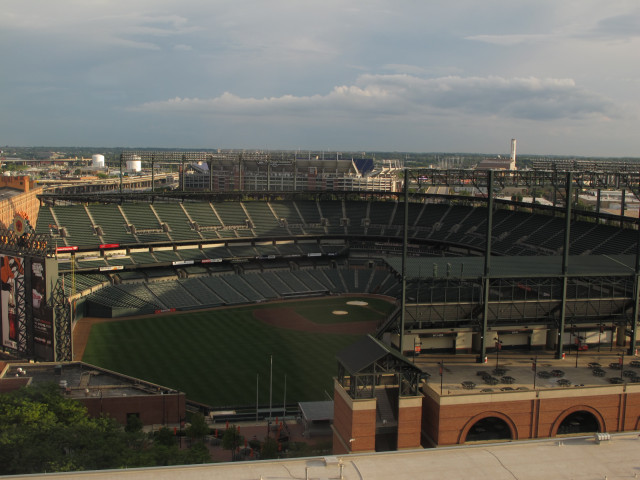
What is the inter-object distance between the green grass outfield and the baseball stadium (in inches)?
9.6

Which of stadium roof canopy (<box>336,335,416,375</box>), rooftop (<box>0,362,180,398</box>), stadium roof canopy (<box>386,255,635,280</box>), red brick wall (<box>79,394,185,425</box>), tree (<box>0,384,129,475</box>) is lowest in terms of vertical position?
red brick wall (<box>79,394,185,425</box>)

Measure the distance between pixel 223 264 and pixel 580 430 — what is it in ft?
179

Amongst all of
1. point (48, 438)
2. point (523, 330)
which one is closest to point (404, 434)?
point (523, 330)

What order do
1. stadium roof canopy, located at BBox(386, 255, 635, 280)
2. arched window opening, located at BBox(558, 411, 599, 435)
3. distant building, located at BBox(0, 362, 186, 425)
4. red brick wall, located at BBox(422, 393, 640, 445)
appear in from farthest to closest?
Result: stadium roof canopy, located at BBox(386, 255, 635, 280)
distant building, located at BBox(0, 362, 186, 425)
arched window opening, located at BBox(558, 411, 599, 435)
red brick wall, located at BBox(422, 393, 640, 445)

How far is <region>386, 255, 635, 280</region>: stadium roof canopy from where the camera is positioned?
1542 inches

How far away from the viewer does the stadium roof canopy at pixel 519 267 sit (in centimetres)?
3916

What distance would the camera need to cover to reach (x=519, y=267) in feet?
140

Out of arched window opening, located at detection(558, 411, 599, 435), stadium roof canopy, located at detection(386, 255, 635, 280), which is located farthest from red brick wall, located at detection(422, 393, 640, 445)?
stadium roof canopy, located at detection(386, 255, 635, 280)

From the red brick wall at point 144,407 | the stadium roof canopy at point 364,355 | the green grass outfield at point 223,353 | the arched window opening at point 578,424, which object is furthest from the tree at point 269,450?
the arched window opening at point 578,424

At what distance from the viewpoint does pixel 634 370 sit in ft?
119

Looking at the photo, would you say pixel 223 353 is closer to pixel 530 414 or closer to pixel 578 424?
pixel 530 414

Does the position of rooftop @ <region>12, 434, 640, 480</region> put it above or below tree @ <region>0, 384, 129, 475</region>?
above

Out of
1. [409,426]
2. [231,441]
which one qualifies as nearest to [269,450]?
[231,441]

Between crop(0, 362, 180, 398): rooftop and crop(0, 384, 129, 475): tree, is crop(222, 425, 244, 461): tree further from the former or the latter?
crop(0, 362, 180, 398): rooftop
